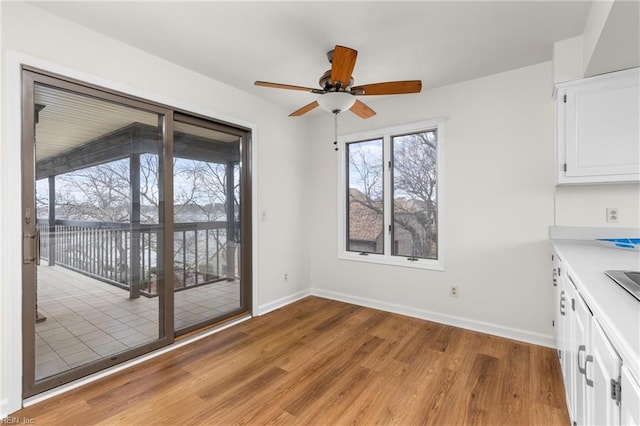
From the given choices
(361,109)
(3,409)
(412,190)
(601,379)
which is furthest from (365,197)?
(3,409)

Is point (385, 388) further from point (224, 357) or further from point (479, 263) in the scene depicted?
point (479, 263)

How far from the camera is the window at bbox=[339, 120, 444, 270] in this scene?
3.36 meters

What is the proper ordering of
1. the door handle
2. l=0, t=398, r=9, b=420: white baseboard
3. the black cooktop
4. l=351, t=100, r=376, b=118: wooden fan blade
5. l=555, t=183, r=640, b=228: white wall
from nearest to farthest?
the black cooktop
l=0, t=398, r=9, b=420: white baseboard
the door handle
l=555, t=183, r=640, b=228: white wall
l=351, t=100, r=376, b=118: wooden fan blade

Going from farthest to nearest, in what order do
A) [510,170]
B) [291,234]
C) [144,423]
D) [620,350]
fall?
[291,234] < [510,170] < [144,423] < [620,350]

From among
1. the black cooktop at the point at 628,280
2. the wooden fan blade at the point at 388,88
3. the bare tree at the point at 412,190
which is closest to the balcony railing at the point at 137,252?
the bare tree at the point at 412,190

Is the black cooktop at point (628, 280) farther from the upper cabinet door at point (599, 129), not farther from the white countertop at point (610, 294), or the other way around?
the upper cabinet door at point (599, 129)

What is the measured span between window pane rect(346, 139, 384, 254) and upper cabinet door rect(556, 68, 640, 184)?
1.84 m

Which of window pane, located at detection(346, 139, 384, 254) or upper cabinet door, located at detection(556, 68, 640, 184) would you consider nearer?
upper cabinet door, located at detection(556, 68, 640, 184)

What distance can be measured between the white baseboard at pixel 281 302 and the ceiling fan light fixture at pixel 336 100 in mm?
2432

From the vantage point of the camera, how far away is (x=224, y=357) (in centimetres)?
253

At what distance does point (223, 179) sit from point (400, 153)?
2.10 metres

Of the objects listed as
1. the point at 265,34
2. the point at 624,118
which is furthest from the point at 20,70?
the point at 624,118

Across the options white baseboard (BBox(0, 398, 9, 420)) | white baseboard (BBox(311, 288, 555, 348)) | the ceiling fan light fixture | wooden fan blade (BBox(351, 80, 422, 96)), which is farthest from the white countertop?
white baseboard (BBox(0, 398, 9, 420))

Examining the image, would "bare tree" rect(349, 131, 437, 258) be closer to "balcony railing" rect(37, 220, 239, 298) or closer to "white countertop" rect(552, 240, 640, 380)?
"white countertop" rect(552, 240, 640, 380)
